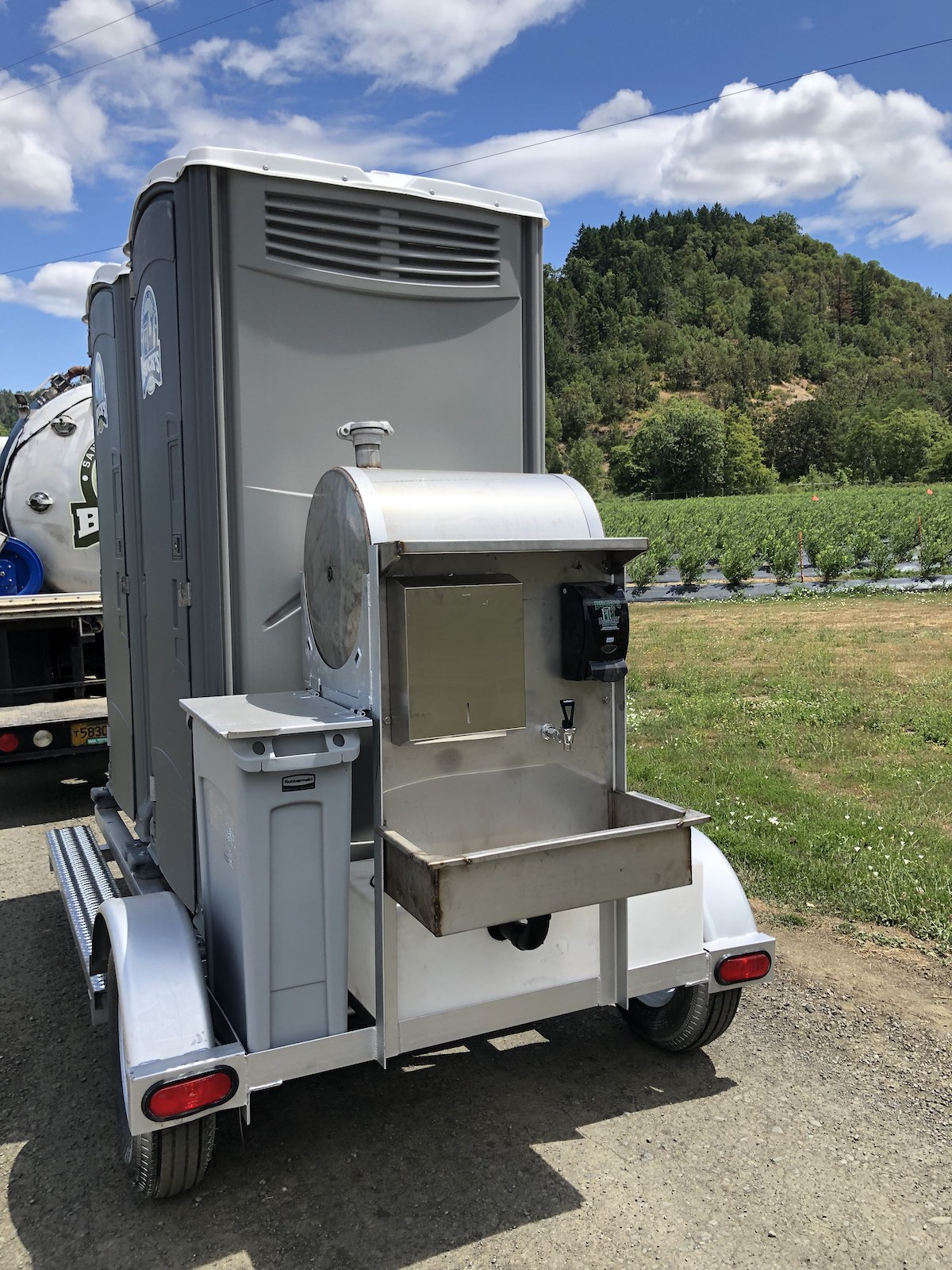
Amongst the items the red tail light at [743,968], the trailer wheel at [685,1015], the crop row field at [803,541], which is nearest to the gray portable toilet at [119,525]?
the trailer wheel at [685,1015]

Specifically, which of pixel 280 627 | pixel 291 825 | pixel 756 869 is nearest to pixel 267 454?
pixel 280 627

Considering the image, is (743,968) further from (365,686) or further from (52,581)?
(52,581)

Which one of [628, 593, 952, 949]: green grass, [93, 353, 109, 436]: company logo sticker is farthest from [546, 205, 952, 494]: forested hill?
[93, 353, 109, 436]: company logo sticker

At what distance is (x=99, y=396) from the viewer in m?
5.07

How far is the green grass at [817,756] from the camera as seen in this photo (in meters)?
5.04

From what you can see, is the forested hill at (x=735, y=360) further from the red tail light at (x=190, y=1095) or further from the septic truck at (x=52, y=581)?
the red tail light at (x=190, y=1095)

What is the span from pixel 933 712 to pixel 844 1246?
696 cm

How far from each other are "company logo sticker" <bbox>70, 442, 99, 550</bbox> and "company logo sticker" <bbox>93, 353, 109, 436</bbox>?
229 cm

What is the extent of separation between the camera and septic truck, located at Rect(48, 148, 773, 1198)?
2633 mm

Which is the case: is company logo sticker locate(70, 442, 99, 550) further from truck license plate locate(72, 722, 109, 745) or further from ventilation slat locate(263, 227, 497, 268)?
ventilation slat locate(263, 227, 497, 268)

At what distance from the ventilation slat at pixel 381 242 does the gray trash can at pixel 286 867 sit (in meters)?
1.71

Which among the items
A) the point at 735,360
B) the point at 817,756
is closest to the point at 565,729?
the point at 817,756

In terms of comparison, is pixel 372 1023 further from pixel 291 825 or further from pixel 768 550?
pixel 768 550

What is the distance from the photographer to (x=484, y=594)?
2.78 meters
